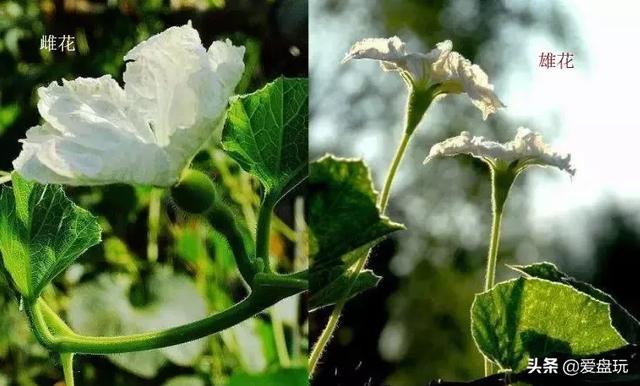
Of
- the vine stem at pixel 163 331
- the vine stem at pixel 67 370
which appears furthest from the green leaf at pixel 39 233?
the vine stem at pixel 67 370

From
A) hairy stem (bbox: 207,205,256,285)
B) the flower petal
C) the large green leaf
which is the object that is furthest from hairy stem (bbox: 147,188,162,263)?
the large green leaf

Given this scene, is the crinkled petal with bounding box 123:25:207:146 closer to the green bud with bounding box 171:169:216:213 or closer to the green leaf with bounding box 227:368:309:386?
the green bud with bounding box 171:169:216:213

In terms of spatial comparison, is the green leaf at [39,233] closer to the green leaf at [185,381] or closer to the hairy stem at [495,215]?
the green leaf at [185,381]

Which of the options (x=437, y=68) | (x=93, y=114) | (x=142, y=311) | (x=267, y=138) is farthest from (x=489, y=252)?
(x=93, y=114)

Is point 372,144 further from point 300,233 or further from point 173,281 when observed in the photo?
point 173,281

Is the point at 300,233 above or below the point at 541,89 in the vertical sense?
below

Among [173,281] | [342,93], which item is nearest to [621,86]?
[342,93]

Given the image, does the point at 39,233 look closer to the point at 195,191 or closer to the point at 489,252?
the point at 195,191
